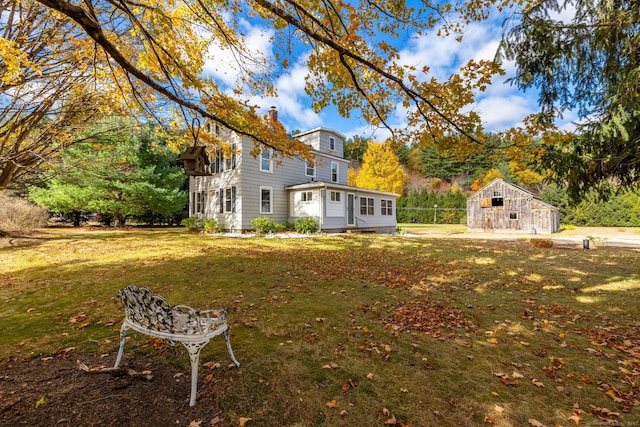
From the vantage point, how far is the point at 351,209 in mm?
21203

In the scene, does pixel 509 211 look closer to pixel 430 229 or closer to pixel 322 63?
pixel 430 229

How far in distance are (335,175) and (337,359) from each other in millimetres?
20660

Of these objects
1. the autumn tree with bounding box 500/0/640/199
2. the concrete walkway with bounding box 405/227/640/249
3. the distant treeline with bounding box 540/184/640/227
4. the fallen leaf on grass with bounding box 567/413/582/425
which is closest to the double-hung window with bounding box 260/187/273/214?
the concrete walkway with bounding box 405/227/640/249

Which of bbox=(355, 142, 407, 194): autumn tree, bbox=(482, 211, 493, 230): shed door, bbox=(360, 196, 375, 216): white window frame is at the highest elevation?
bbox=(355, 142, 407, 194): autumn tree

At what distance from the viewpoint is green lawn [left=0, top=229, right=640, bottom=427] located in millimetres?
2613

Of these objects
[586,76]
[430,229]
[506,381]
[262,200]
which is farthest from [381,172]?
[506,381]

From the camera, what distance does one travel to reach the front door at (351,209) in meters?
21.0

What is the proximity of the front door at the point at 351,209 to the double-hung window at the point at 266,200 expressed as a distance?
5.70 metres

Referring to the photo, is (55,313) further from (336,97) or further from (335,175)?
(335,175)

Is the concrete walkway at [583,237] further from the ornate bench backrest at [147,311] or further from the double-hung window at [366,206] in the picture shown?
the ornate bench backrest at [147,311]

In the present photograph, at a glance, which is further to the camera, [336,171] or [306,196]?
[336,171]

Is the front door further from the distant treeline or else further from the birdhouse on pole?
the distant treeline

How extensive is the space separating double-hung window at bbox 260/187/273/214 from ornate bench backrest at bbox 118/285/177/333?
15.7 metres

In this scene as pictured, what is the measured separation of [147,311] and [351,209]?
18854mm
